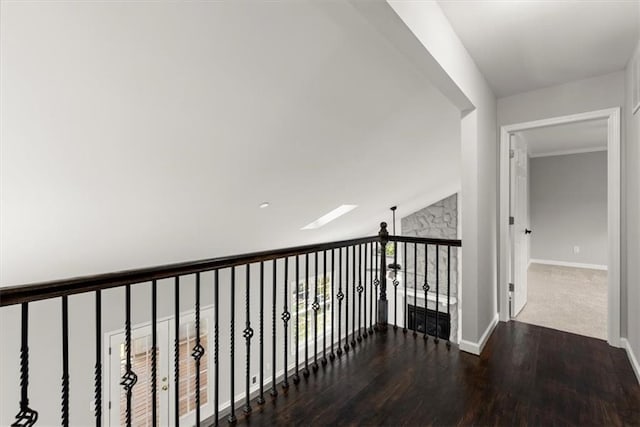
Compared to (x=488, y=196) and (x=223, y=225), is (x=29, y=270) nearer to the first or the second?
(x=223, y=225)

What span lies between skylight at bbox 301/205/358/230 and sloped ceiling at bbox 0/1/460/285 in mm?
1131

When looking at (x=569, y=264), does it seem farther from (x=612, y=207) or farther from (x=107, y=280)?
(x=107, y=280)

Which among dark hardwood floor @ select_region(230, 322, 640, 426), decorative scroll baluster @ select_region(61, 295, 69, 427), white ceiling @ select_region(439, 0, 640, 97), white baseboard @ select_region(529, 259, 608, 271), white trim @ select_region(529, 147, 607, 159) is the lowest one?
dark hardwood floor @ select_region(230, 322, 640, 426)

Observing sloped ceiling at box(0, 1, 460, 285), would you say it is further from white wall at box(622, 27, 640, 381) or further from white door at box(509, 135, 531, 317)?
white wall at box(622, 27, 640, 381)

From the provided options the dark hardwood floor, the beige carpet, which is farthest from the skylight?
the beige carpet

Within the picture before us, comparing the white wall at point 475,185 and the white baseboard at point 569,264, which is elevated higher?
the white wall at point 475,185

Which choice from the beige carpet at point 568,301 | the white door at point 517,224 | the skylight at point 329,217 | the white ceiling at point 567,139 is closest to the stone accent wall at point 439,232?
the beige carpet at point 568,301

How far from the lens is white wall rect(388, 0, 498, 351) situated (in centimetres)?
207

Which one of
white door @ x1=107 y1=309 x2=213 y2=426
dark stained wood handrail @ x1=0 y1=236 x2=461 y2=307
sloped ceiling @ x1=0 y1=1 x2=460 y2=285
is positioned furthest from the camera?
white door @ x1=107 y1=309 x2=213 y2=426

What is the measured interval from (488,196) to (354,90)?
5.09ft

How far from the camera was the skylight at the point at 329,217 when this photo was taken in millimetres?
4902

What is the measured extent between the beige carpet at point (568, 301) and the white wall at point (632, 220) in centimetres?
75

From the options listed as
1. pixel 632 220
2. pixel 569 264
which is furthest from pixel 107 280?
pixel 569 264

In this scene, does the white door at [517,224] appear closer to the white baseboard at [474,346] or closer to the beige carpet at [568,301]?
the beige carpet at [568,301]
